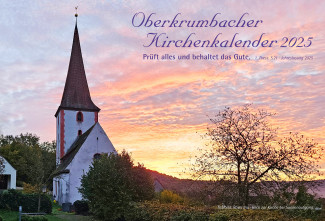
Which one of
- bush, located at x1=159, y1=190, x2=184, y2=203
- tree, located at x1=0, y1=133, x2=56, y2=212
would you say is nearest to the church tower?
tree, located at x1=0, y1=133, x2=56, y2=212

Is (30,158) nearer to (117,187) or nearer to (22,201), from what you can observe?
(22,201)

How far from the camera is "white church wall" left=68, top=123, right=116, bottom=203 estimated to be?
34.3 meters

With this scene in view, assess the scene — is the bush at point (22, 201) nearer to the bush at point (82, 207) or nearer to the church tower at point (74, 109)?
the bush at point (82, 207)

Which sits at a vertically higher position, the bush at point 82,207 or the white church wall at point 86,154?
the white church wall at point 86,154

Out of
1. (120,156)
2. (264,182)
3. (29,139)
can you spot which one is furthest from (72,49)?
(29,139)

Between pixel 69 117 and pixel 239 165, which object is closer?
pixel 239 165

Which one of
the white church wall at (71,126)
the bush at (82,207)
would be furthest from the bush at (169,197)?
the white church wall at (71,126)

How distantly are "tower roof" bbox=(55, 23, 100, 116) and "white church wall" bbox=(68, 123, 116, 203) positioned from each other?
12.0 metres

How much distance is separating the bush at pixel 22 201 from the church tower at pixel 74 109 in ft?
49.9

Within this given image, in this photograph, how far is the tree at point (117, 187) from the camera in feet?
70.7

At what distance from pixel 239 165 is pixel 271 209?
8.31ft

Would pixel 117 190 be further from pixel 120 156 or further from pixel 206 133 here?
pixel 206 133

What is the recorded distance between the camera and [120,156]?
23938mm

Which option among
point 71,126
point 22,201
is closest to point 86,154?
point 22,201
